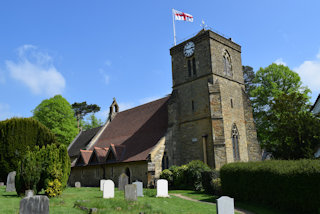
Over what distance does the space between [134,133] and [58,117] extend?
19318mm

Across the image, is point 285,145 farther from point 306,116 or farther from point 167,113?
point 167,113

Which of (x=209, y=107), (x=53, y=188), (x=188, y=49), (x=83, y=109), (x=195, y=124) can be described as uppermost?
(x=83, y=109)

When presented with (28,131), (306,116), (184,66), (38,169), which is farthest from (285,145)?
(28,131)

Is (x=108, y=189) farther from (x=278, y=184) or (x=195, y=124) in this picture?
(x=195, y=124)

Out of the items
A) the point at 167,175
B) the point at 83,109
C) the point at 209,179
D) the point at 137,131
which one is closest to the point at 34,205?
the point at 209,179

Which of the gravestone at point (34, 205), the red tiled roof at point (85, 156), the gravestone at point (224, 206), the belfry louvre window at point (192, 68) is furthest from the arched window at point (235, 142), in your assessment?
the gravestone at point (34, 205)

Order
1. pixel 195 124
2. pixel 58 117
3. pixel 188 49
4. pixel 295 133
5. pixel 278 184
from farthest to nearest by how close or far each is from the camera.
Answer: pixel 58 117 → pixel 188 49 → pixel 195 124 → pixel 295 133 → pixel 278 184

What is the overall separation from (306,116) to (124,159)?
1663 cm

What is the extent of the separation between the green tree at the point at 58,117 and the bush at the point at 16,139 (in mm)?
16164

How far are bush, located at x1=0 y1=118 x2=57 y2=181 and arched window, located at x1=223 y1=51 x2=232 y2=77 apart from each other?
19130mm

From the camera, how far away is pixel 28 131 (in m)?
28.0

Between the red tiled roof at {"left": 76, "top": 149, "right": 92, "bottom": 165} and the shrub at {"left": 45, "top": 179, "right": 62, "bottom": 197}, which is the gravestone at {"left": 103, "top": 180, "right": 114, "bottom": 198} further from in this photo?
the red tiled roof at {"left": 76, "top": 149, "right": 92, "bottom": 165}

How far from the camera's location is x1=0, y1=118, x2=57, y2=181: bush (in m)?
26.5

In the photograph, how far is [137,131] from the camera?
3128 centimetres
